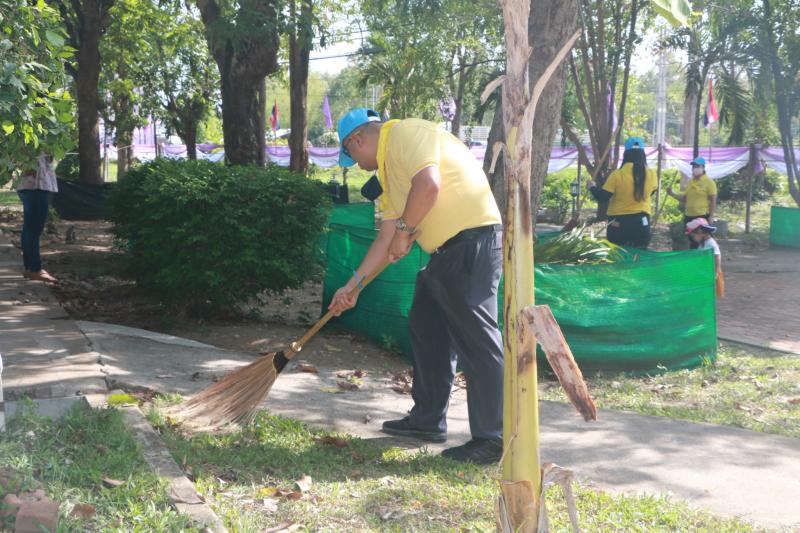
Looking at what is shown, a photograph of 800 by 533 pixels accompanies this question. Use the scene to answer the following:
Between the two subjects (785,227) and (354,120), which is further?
(785,227)

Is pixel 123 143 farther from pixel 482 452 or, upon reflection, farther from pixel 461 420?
pixel 482 452

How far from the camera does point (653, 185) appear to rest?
10227 millimetres

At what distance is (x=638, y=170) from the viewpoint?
392 inches

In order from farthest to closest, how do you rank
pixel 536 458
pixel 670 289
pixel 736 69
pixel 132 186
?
pixel 736 69 → pixel 132 186 → pixel 670 289 → pixel 536 458

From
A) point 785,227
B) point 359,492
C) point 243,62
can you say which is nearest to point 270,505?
point 359,492

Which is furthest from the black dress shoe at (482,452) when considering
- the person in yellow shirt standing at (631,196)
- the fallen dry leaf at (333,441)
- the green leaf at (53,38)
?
the person in yellow shirt standing at (631,196)

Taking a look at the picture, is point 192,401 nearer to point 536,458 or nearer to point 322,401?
point 322,401

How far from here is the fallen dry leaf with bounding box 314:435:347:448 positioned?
→ 4.84 metres

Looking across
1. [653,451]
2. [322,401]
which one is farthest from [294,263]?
[653,451]

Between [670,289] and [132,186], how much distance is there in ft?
17.9

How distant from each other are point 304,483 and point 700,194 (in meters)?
9.85

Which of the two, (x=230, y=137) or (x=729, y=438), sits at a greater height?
(x=230, y=137)

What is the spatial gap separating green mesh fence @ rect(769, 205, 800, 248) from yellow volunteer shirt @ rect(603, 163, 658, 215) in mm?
8284

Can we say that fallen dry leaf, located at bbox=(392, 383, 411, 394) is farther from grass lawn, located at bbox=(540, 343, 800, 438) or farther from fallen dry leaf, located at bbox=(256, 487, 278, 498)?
→ fallen dry leaf, located at bbox=(256, 487, 278, 498)
